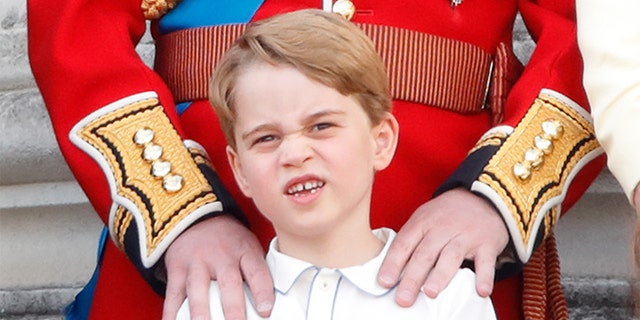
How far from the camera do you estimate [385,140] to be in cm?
170

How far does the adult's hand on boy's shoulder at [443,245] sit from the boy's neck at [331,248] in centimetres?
3

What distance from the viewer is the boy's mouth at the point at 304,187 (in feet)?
5.22

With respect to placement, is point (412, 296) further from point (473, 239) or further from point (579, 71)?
point (579, 71)

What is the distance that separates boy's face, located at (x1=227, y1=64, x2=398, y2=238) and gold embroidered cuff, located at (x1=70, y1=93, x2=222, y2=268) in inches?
4.7

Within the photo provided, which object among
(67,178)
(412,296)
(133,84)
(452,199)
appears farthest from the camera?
(67,178)

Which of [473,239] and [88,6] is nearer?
[473,239]

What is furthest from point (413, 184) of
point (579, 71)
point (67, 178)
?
point (67, 178)

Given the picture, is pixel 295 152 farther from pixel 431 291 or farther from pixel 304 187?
pixel 431 291

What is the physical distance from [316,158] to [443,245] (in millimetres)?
181

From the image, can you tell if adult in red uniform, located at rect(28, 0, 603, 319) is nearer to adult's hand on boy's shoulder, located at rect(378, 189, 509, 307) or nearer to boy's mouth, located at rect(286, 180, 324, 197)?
adult's hand on boy's shoulder, located at rect(378, 189, 509, 307)

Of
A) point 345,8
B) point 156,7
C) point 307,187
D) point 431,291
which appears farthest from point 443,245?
point 156,7

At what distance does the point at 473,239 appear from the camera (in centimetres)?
169

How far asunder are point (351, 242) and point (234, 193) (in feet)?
0.77

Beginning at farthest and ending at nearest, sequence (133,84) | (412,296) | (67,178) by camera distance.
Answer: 1. (67,178)
2. (133,84)
3. (412,296)
